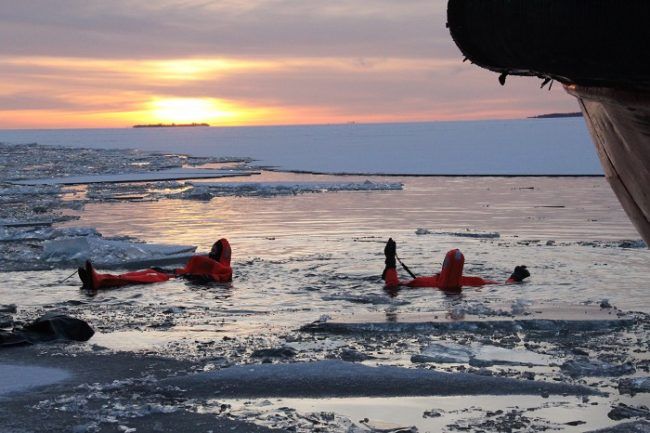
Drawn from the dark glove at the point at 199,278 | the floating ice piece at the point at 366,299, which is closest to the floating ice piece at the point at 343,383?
the floating ice piece at the point at 366,299

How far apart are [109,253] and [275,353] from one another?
615 centimetres

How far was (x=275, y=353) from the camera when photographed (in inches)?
256

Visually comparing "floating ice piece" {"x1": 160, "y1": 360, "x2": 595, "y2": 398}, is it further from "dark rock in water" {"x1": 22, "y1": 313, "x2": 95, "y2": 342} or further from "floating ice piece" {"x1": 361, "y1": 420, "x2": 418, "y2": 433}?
"dark rock in water" {"x1": 22, "y1": 313, "x2": 95, "y2": 342}

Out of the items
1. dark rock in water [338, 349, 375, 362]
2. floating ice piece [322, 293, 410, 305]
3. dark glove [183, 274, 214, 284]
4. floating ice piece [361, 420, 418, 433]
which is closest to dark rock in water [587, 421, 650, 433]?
floating ice piece [361, 420, 418, 433]

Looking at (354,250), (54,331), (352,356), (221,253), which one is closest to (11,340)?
(54,331)

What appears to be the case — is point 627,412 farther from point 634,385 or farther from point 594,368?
point 594,368

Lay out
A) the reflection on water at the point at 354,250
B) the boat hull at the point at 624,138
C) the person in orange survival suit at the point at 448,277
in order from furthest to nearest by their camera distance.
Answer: the person in orange survival suit at the point at 448,277, the reflection on water at the point at 354,250, the boat hull at the point at 624,138

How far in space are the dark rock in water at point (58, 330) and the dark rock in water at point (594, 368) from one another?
142 inches

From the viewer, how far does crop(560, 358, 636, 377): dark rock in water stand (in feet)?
19.4

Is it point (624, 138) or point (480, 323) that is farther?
point (480, 323)

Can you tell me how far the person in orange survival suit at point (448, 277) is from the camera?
9.46 m

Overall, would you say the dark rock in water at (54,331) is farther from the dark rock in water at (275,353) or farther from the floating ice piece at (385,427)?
the floating ice piece at (385,427)

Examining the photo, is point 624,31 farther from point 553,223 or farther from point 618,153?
point 553,223

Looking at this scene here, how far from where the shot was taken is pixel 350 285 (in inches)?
388
